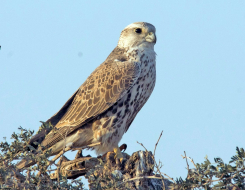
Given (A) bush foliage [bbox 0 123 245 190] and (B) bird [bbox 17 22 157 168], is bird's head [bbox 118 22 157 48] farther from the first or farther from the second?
(A) bush foliage [bbox 0 123 245 190]

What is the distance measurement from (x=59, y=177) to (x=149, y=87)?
266 centimetres

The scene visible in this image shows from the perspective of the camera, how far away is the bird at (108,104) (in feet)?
18.8

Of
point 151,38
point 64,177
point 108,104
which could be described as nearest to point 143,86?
point 108,104

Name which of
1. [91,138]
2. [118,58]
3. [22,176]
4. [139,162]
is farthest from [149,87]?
[22,176]

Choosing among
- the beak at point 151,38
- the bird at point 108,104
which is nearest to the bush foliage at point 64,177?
the bird at point 108,104

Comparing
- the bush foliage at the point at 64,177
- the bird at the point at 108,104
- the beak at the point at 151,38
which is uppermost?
the beak at the point at 151,38

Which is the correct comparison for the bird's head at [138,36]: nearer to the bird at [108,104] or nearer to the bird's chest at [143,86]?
the bird at [108,104]

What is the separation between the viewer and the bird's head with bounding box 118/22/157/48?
20.7 feet

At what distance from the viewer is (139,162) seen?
4801 mm

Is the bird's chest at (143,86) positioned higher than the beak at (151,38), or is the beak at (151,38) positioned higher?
the beak at (151,38)

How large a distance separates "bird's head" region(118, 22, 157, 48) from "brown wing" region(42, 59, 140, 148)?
1.37 ft

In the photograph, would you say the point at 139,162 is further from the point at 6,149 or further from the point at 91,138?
the point at 6,149

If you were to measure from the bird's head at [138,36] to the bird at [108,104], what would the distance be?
20 millimetres

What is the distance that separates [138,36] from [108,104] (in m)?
1.28
